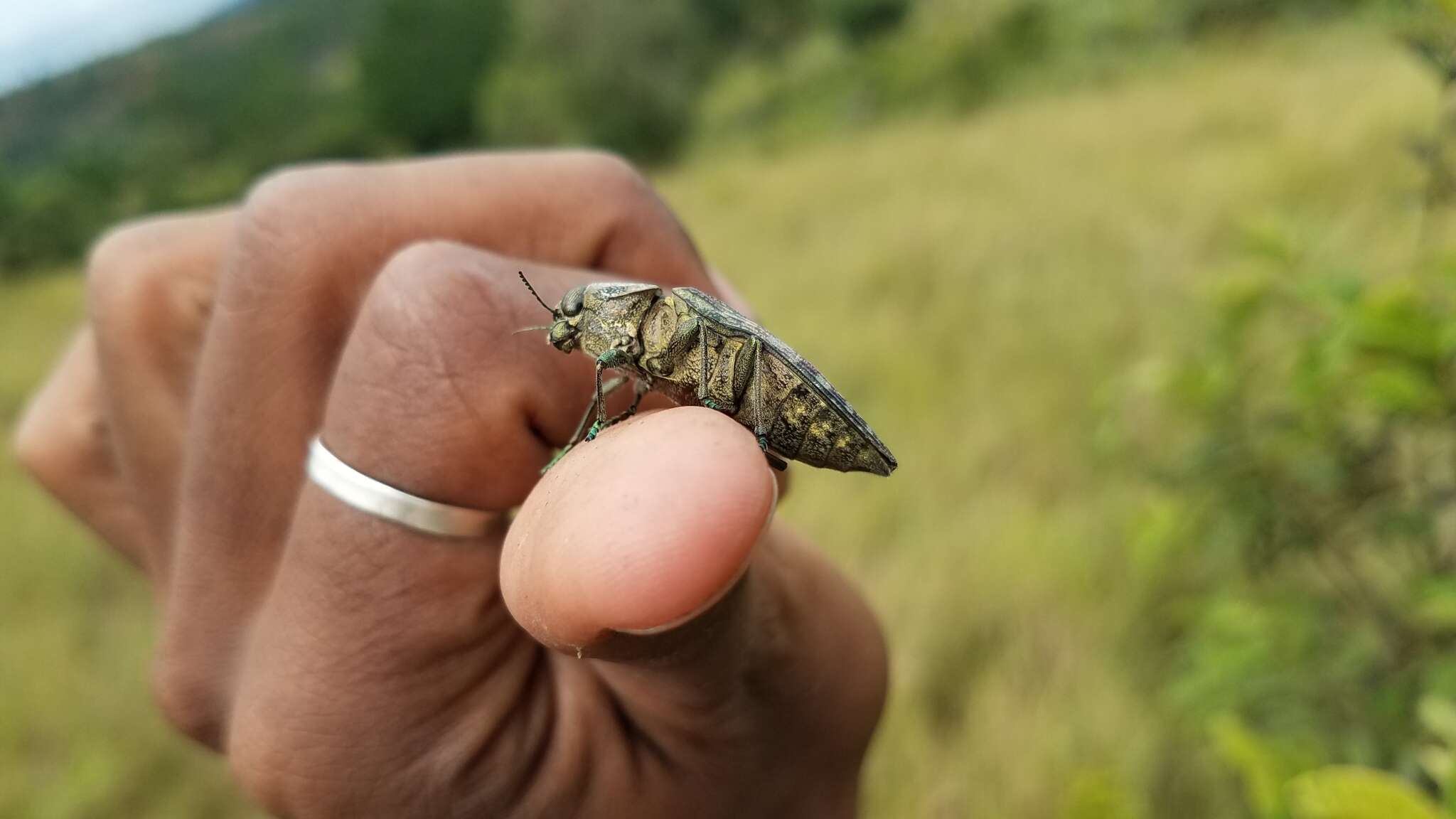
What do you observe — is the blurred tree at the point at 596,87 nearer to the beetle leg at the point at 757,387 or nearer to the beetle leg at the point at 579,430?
the beetle leg at the point at 579,430

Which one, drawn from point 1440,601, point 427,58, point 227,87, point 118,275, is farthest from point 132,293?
point 227,87

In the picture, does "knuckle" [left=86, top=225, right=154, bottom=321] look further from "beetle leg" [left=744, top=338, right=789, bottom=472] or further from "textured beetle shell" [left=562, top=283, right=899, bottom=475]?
"beetle leg" [left=744, top=338, right=789, bottom=472]

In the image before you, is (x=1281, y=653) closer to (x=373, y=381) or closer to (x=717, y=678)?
(x=717, y=678)

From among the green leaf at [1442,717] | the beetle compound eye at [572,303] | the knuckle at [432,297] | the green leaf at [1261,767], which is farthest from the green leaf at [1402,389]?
the knuckle at [432,297]

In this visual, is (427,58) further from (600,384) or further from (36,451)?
(600,384)

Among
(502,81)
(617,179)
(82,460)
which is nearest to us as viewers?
(617,179)

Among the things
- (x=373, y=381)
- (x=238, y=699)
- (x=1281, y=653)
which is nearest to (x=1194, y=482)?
(x=1281, y=653)
